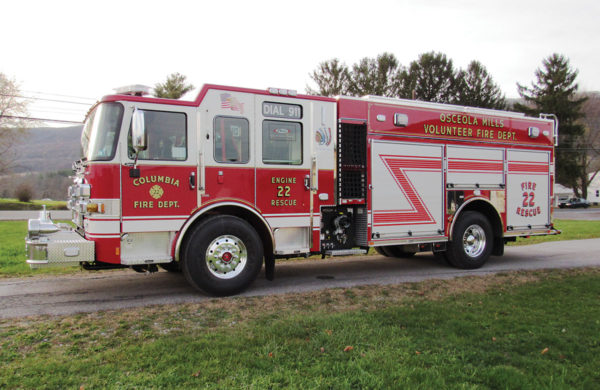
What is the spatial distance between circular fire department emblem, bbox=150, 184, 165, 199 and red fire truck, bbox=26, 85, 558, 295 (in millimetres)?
41

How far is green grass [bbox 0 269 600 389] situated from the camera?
3490mm

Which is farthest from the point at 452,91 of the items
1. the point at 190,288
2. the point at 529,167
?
the point at 190,288

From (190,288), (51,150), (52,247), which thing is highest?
(51,150)

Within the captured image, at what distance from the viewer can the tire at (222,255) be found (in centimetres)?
623

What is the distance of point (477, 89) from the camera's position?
141 ft

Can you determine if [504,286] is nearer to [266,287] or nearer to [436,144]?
[436,144]

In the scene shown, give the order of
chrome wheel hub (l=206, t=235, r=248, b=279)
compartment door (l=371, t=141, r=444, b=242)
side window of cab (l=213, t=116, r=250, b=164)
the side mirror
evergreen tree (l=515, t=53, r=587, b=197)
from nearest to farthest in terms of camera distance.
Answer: the side mirror → chrome wheel hub (l=206, t=235, r=248, b=279) → side window of cab (l=213, t=116, r=250, b=164) → compartment door (l=371, t=141, r=444, b=242) → evergreen tree (l=515, t=53, r=587, b=197)

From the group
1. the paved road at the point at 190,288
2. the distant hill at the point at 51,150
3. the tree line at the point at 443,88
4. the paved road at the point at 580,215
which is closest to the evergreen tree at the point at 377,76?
the tree line at the point at 443,88

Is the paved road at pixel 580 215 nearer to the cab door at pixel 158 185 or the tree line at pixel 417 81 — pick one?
the tree line at pixel 417 81

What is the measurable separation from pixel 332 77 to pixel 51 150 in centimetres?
10962

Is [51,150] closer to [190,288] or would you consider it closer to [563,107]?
[563,107]

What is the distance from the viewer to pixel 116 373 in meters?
3.57

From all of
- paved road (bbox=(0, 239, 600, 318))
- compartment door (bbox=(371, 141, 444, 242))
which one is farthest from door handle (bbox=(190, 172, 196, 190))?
compartment door (bbox=(371, 141, 444, 242))

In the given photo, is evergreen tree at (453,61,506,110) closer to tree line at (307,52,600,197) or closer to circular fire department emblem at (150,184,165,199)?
tree line at (307,52,600,197)
